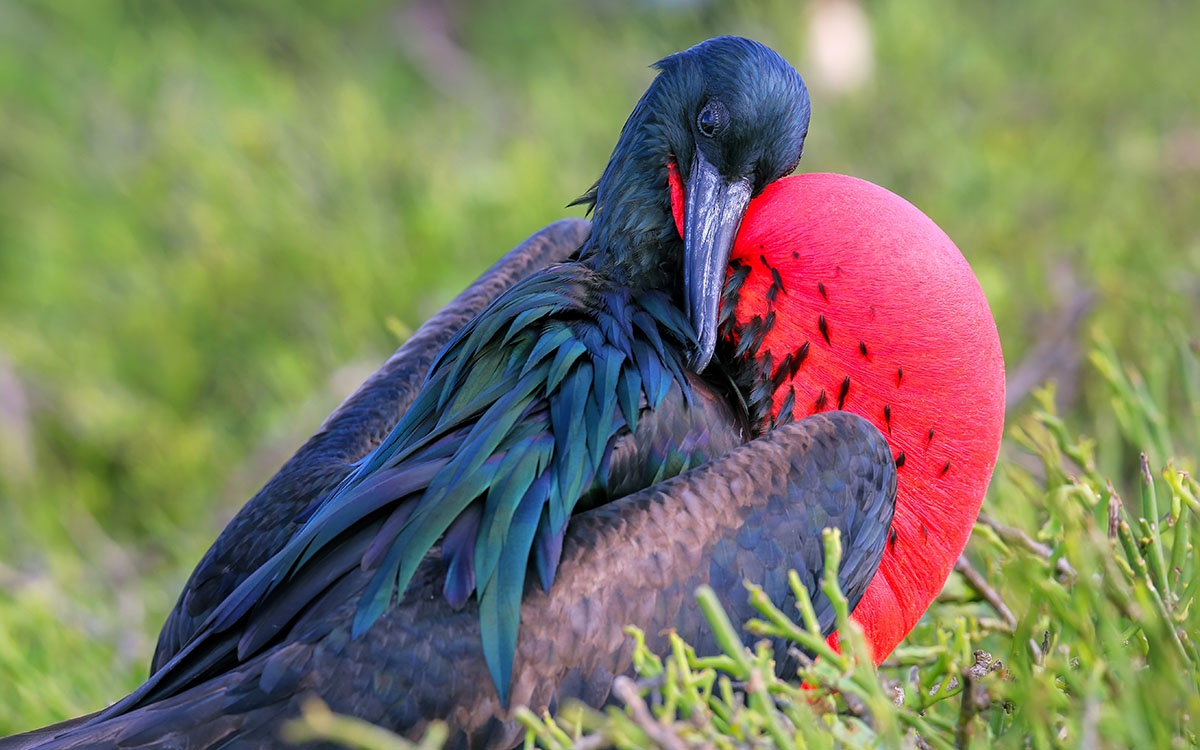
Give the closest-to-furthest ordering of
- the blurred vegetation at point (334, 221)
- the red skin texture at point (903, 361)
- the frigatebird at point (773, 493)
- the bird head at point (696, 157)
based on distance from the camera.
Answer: the frigatebird at point (773, 493), the red skin texture at point (903, 361), the bird head at point (696, 157), the blurred vegetation at point (334, 221)

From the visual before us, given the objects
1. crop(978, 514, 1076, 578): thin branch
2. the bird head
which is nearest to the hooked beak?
the bird head

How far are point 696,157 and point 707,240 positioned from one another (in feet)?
0.56

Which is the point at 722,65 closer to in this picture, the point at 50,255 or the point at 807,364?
the point at 807,364

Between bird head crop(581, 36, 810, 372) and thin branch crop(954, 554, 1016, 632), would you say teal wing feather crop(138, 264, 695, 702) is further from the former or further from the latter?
thin branch crop(954, 554, 1016, 632)

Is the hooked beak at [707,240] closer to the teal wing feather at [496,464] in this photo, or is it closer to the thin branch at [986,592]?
the teal wing feather at [496,464]

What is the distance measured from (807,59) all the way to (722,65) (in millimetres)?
3974

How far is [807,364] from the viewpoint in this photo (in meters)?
1.74

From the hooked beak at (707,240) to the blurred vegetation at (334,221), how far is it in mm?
625

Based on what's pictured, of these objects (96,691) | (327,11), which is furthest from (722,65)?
(327,11)

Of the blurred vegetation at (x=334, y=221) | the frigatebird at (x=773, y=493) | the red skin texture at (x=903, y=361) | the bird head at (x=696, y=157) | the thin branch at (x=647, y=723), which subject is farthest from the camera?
the blurred vegetation at (x=334, y=221)

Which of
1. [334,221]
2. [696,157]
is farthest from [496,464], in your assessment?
[334,221]

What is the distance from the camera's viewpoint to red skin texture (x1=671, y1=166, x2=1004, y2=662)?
1.65m

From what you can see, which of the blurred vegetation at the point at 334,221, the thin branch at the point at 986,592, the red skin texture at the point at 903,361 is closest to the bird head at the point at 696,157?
the red skin texture at the point at 903,361

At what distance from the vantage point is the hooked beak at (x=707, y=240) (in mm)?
1730
